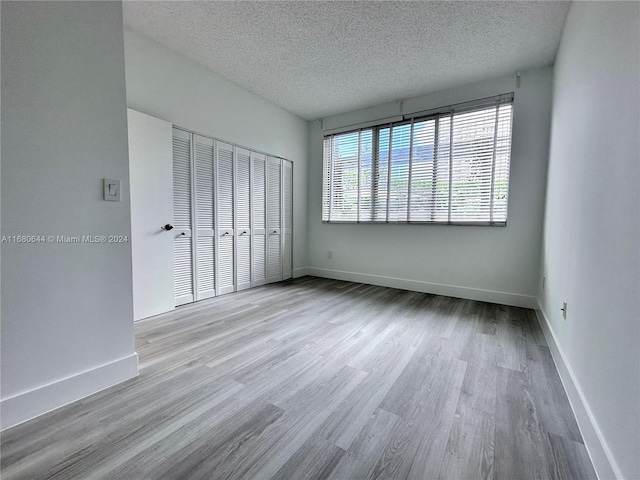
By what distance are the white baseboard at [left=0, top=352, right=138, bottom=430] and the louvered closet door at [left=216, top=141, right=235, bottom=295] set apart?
1802 mm

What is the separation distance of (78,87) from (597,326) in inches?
106

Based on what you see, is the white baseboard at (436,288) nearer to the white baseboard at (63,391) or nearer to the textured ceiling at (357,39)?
the textured ceiling at (357,39)

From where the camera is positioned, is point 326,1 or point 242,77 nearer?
point 326,1

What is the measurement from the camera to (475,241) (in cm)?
329

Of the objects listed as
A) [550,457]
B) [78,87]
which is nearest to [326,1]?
[78,87]

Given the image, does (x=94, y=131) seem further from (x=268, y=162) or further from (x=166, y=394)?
(x=268, y=162)

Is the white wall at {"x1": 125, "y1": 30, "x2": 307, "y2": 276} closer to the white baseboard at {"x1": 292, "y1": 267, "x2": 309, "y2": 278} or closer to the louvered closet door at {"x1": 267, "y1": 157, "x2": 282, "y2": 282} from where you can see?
the white baseboard at {"x1": 292, "y1": 267, "x2": 309, "y2": 278}

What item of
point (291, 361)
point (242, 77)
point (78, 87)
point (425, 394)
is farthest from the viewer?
point (242, 77)

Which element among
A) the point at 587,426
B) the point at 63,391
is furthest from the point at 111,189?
the point at 587,426

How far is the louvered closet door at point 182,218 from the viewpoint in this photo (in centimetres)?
285

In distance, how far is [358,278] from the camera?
4.23m

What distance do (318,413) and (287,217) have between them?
10.8ft

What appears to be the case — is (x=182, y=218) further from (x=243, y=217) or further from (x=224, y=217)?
(x=243, y=217)

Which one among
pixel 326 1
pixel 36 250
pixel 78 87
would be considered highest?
pixel 326 1
